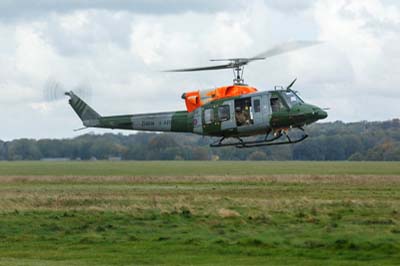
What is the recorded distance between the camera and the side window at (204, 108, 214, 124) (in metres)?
46.1

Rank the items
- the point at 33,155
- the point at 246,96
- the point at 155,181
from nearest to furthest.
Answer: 1. the point at 246,96
2. the point at 155,181
3. the point at 33,155

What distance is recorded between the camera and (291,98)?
45125 mm

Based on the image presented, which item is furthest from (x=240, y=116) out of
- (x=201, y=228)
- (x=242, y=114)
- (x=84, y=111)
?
(x=201, y=228)

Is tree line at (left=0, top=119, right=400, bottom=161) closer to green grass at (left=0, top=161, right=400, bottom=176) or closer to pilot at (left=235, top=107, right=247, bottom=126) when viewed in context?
green grass at (left=0, top=161, right=400, bottom=176)

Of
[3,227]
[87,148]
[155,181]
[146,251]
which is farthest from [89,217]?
[87,148]

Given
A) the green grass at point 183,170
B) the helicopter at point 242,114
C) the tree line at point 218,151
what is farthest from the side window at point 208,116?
the tree line at point 218,151

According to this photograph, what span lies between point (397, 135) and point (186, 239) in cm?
14010

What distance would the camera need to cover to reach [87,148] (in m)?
145

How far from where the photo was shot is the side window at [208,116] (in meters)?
46.1

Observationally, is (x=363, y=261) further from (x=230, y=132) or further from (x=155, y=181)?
(x=155, y=181)

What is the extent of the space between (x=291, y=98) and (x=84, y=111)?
11.4m

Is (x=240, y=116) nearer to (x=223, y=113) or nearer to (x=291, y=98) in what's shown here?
(x=223, y=113)

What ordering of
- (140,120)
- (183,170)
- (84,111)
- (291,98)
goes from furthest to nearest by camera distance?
(183,170)
(84,111)
(140,120)
(291,98)

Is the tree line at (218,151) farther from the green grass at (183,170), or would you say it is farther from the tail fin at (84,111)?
the tail fin at (84,111)
